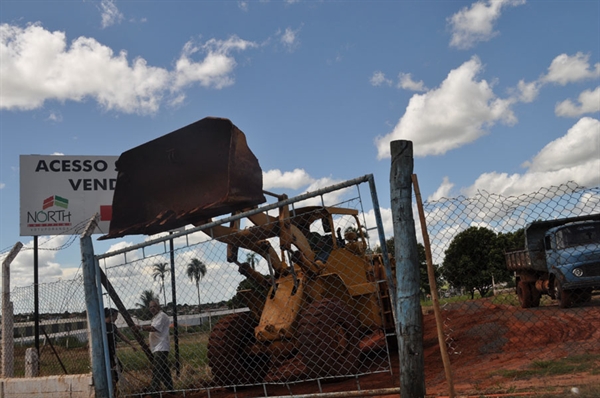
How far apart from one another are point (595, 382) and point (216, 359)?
18.9 feet

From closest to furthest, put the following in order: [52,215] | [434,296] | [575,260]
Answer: [434,296], [575,260], [52,215]

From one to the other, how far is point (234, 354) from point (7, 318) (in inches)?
154

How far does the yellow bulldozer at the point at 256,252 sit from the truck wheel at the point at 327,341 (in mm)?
14

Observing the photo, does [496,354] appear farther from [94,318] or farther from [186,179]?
[94,318]

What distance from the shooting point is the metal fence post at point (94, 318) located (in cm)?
664

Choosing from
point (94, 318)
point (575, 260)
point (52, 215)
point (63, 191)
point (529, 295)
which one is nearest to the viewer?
point (94, 318)

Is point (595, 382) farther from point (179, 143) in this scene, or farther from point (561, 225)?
point (561, 225)

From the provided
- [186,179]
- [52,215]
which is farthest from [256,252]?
[52,215]

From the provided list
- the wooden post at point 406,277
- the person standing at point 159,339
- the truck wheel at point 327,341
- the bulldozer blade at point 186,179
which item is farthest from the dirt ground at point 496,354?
the bulldozer blade at point 186,179

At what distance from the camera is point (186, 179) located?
25.7 ft

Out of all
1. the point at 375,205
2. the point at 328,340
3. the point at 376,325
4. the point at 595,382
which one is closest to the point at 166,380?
the point at 328,340

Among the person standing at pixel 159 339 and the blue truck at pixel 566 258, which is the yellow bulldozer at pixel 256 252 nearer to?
the person standing at pixel 159 339

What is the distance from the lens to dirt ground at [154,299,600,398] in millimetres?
5559

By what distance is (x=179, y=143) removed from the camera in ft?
25.3
